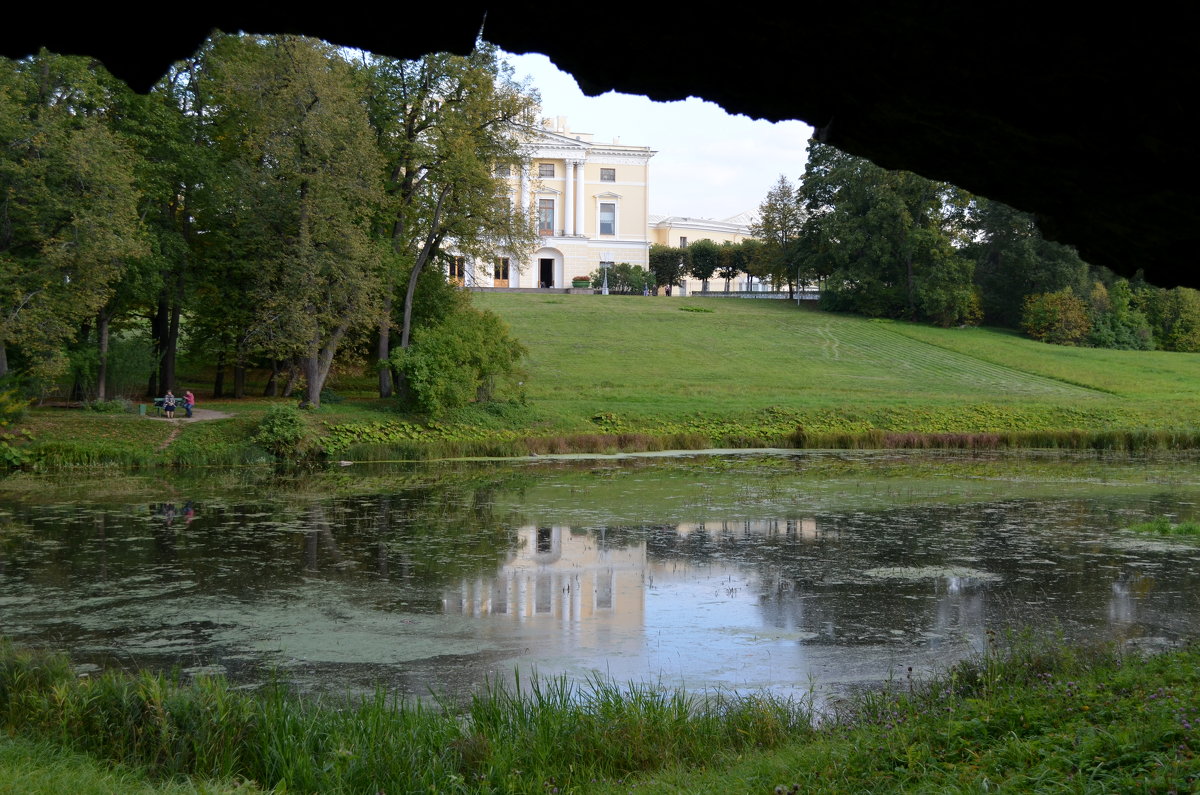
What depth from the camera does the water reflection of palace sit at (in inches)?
479

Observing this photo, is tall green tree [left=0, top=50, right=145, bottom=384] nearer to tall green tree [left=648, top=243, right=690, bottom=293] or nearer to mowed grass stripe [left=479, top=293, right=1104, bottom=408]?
mowed grass stripe [left=479, top=293, right=1104, bottom=408]

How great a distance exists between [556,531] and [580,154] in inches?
2597

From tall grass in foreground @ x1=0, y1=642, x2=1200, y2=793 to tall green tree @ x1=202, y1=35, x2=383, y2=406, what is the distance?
73.4 feet

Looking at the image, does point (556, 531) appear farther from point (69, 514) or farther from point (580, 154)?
point (580, 154)

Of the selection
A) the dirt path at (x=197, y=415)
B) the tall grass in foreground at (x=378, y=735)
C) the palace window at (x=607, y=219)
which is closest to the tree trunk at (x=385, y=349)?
the dirt path at (x=197, y=415)

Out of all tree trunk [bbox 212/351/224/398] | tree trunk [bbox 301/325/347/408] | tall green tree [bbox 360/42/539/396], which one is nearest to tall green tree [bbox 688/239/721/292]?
tall green tree [bbox 360/42/539/396]

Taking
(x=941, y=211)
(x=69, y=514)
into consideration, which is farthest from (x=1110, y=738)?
(x=941, y=211)

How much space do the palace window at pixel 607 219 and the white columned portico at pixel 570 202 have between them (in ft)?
8.72

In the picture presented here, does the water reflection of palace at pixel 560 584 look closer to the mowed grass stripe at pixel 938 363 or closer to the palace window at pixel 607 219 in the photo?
the mowed grass stripe at pixel 938 363

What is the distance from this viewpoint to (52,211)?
25.8m

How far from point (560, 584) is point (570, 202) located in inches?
2706

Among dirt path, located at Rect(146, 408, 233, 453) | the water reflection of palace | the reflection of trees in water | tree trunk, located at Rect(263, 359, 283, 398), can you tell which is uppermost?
tree trunk, located at Rect(263, 359, 283, 398)

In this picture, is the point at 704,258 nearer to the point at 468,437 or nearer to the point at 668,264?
the point at 668,264

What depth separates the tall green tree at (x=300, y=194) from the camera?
29.4 m
